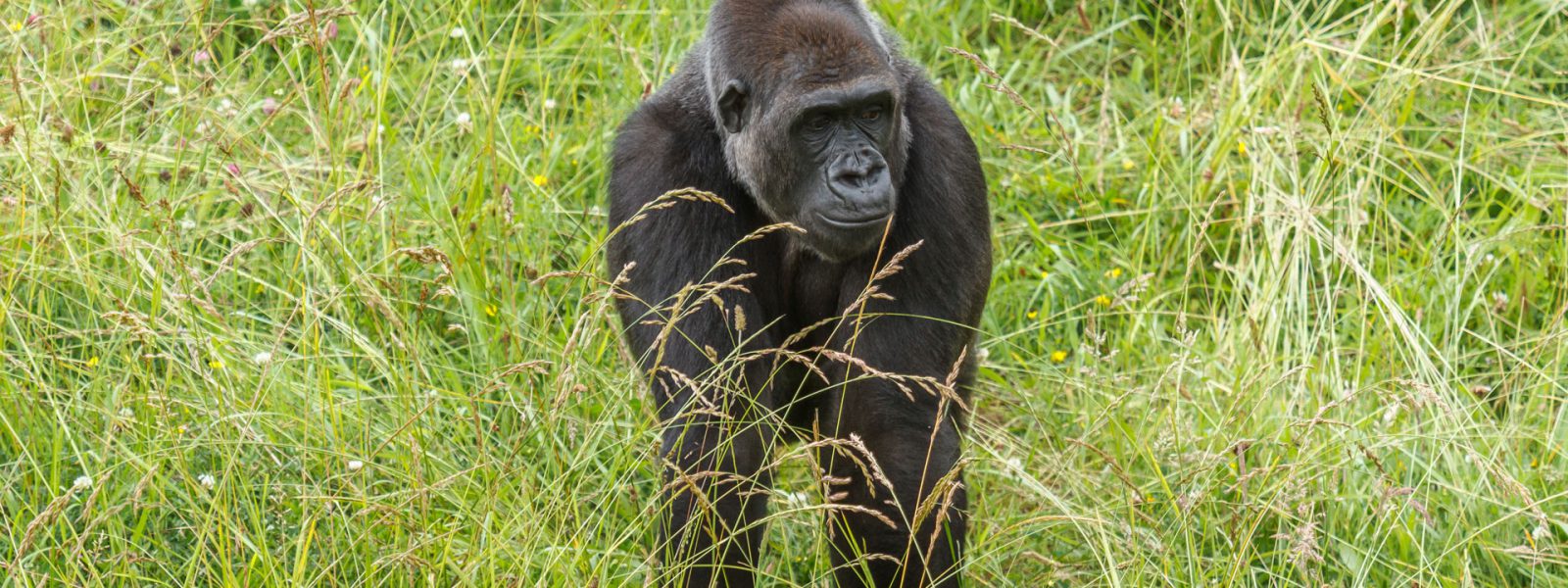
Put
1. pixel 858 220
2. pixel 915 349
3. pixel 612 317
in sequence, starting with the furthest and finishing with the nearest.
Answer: pixel 612 317
pixel 915 349
pixel 858 220

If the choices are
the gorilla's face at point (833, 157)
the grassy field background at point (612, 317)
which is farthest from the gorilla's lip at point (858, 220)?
the grassy field background at point (612, 317)

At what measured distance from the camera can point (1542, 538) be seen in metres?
4.09

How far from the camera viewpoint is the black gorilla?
12.9 feet

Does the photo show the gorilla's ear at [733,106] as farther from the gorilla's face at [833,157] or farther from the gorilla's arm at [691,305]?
the gorilla's arm at [691,305]

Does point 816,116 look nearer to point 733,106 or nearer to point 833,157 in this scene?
point 833,157

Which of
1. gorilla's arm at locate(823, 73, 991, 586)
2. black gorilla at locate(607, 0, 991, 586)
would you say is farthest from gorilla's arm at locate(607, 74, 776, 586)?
gorilla's arm at locate(823, 73, 991, 586)

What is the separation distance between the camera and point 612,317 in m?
4.83

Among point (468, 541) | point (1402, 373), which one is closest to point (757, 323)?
point (468, 541)

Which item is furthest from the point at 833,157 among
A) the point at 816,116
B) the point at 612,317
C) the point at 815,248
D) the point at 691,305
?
the point at 612,317

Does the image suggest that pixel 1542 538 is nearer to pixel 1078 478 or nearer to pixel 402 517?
pixel 1078 478

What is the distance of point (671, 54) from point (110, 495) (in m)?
2.75

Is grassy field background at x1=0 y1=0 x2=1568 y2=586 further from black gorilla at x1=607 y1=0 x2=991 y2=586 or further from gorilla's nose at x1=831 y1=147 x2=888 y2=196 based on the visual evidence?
gorilla's nose at x1=831 y1=147 x2=888 y2=196

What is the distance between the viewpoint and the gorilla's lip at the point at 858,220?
152 inches

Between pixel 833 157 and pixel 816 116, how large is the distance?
103mm
